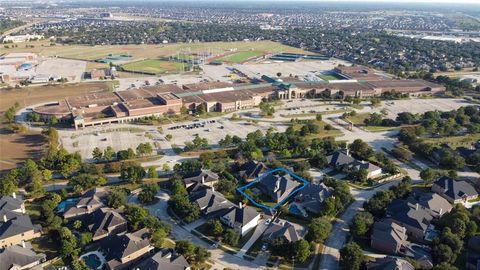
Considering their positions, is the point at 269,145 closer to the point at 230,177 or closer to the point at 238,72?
the point at 230,177

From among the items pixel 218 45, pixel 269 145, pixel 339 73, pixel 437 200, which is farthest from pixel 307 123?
pixel 218 45

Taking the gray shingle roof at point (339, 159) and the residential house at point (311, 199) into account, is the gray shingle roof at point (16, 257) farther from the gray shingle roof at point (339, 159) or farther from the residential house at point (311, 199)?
the gray shingle roof at point (339, 159)

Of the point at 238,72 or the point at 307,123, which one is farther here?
the point at 238,72

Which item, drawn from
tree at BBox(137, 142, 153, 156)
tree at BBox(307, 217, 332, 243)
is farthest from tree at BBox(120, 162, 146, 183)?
tree at BBox(307, 217, 332, 243)

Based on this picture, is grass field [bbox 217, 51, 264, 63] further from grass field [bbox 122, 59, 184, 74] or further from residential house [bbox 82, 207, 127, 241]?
residential house [bbox 82, 207, 127, 241]

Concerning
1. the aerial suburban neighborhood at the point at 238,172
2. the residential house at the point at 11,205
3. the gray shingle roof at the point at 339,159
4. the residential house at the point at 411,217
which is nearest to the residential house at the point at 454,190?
the aerial suburban neighborhood at the point at 238,172

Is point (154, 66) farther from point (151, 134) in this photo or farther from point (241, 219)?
point (241, 219)

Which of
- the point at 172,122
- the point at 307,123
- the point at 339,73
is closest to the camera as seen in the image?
the point at 307,123
